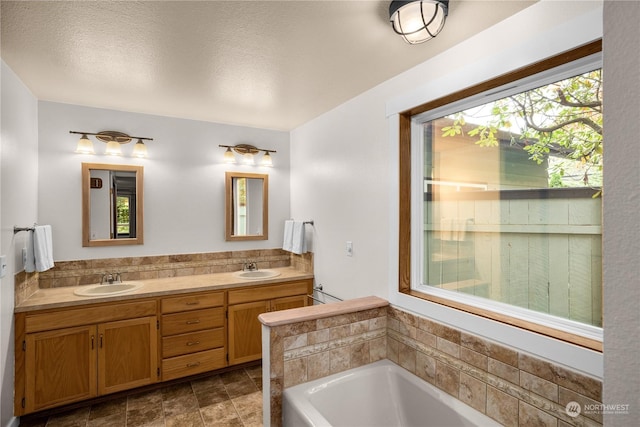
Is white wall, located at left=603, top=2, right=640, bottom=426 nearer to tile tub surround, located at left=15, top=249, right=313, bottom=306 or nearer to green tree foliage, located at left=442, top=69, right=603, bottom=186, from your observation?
green tree foliage, located at left=442, top=69, right=603, bottom=186

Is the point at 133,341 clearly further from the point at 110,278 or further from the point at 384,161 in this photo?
the point at 384,161

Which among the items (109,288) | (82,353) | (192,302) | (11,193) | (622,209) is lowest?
(82,353)

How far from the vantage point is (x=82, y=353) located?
258 cm

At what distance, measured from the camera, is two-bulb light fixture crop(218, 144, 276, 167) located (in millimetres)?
3621

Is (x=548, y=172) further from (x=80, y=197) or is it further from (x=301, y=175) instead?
(x=80, y=197)

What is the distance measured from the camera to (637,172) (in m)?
0.45

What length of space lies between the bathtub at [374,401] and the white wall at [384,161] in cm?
42

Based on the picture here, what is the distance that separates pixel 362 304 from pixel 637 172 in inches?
77.3

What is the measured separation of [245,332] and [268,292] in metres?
0.43

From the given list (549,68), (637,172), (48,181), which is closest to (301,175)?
(48,181)

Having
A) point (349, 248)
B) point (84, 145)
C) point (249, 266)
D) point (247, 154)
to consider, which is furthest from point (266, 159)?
point (84, 145)

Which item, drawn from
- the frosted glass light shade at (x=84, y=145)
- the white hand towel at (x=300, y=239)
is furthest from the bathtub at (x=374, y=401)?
the frosted glass light shade at (x=84, y=145)

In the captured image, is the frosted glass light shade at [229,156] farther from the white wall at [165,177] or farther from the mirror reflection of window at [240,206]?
the mirror reflection of window at [240,206]

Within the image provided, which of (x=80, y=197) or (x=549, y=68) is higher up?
(x=549, y=68)
